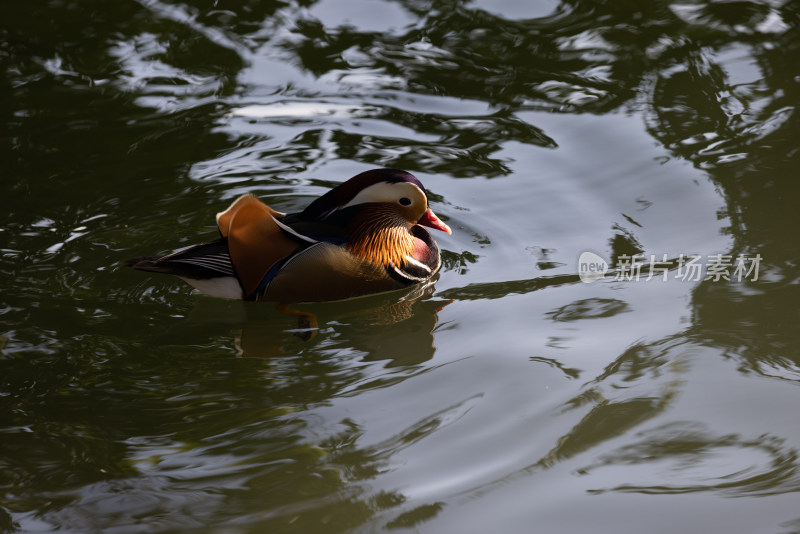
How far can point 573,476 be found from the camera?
357cm

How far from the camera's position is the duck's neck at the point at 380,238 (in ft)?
A: 16.7

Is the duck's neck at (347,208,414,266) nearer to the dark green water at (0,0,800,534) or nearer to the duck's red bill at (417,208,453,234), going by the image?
the duck's red bill at (417,208,453,234)

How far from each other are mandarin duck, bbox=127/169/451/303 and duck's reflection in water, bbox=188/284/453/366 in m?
0.07

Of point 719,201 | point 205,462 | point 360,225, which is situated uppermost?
point 719,201

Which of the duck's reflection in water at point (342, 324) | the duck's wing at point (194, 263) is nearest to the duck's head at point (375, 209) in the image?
the duck's reflection in water at point (342, 324)

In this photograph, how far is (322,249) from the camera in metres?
4.93

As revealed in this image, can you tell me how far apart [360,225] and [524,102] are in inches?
90.4

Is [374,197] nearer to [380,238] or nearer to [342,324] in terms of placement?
[380,238]

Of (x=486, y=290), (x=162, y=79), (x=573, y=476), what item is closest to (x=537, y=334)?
(x=486, y=290)

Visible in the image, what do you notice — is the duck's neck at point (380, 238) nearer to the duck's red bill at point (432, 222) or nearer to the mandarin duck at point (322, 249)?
the mandarin duck at point (322, 249)

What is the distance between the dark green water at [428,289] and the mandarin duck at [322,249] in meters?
0.13

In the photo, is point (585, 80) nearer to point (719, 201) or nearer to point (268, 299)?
point (719, 201)

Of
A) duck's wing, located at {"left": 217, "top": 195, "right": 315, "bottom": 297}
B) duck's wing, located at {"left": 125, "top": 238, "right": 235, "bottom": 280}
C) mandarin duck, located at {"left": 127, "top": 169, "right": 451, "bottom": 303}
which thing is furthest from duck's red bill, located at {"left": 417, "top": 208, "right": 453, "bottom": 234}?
duck's wing, located at {"left": 125, "top": 238, "right": 235, "bottom": 280}

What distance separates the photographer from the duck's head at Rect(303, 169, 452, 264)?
5086 millimetres
